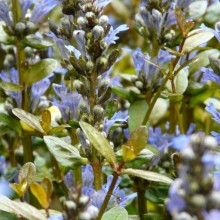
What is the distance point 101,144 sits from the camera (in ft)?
1.91

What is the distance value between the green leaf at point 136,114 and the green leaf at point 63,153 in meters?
0.17

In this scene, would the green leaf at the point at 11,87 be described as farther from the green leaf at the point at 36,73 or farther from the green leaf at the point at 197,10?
the green leaf at the point at 197,10

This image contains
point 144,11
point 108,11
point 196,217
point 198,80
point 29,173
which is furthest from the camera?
point 108,11

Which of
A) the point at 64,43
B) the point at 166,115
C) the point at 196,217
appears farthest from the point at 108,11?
the point at 196,217

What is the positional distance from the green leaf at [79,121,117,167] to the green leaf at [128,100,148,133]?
23 centimetres

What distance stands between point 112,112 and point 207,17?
366 mm

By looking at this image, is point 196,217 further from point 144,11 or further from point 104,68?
point 144,11

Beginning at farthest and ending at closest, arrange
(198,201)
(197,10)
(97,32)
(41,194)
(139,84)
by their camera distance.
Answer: (197,10), (139,84), (97,32), (41,194), (198,201)

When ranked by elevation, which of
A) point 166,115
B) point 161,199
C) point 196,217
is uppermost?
point 196,217

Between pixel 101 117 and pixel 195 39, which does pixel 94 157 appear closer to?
pixel 101 117

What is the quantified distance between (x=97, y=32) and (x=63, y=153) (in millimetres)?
142

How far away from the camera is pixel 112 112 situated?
764 millimetres

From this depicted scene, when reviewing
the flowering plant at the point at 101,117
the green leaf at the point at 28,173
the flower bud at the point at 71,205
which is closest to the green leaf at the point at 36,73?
the flowering plant at the point at 101,117

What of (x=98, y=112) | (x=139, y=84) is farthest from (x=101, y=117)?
(x=139, y=84)
